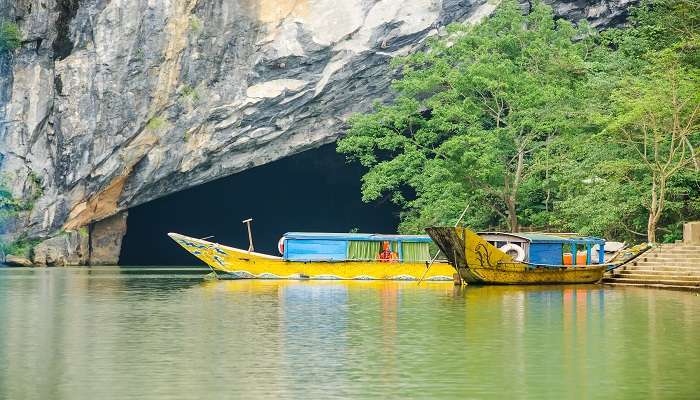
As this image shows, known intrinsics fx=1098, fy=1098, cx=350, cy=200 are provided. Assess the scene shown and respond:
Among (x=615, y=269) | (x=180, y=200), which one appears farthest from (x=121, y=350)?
(x=180, y=200)

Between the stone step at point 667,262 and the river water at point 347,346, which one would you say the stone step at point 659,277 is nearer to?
the stone step at point 667,262

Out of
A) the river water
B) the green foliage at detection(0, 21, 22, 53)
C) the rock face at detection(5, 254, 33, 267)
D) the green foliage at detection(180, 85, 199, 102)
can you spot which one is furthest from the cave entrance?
the river water

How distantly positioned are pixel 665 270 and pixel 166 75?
67.8 feet

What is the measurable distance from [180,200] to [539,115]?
857 inches

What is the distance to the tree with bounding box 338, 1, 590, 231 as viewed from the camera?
35.2 m

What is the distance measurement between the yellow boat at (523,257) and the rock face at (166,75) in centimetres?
1371

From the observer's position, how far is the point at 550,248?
28.2m

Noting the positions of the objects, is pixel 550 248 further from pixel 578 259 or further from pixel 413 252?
pixel 413 252

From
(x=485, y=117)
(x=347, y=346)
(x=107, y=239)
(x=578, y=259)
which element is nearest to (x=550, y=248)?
(x=578, y=259)

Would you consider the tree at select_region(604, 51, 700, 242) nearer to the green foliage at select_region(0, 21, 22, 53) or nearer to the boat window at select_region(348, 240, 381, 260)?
the boat window at select_region(348, 240, 381, 260)

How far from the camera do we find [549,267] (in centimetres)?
2750

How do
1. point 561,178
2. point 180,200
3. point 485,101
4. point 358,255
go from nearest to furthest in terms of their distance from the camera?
point 358,255, point 561,178, point 485,101, point 180,200

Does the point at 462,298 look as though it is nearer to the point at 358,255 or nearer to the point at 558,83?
the point at 358,255

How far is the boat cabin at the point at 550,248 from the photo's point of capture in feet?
90.7
